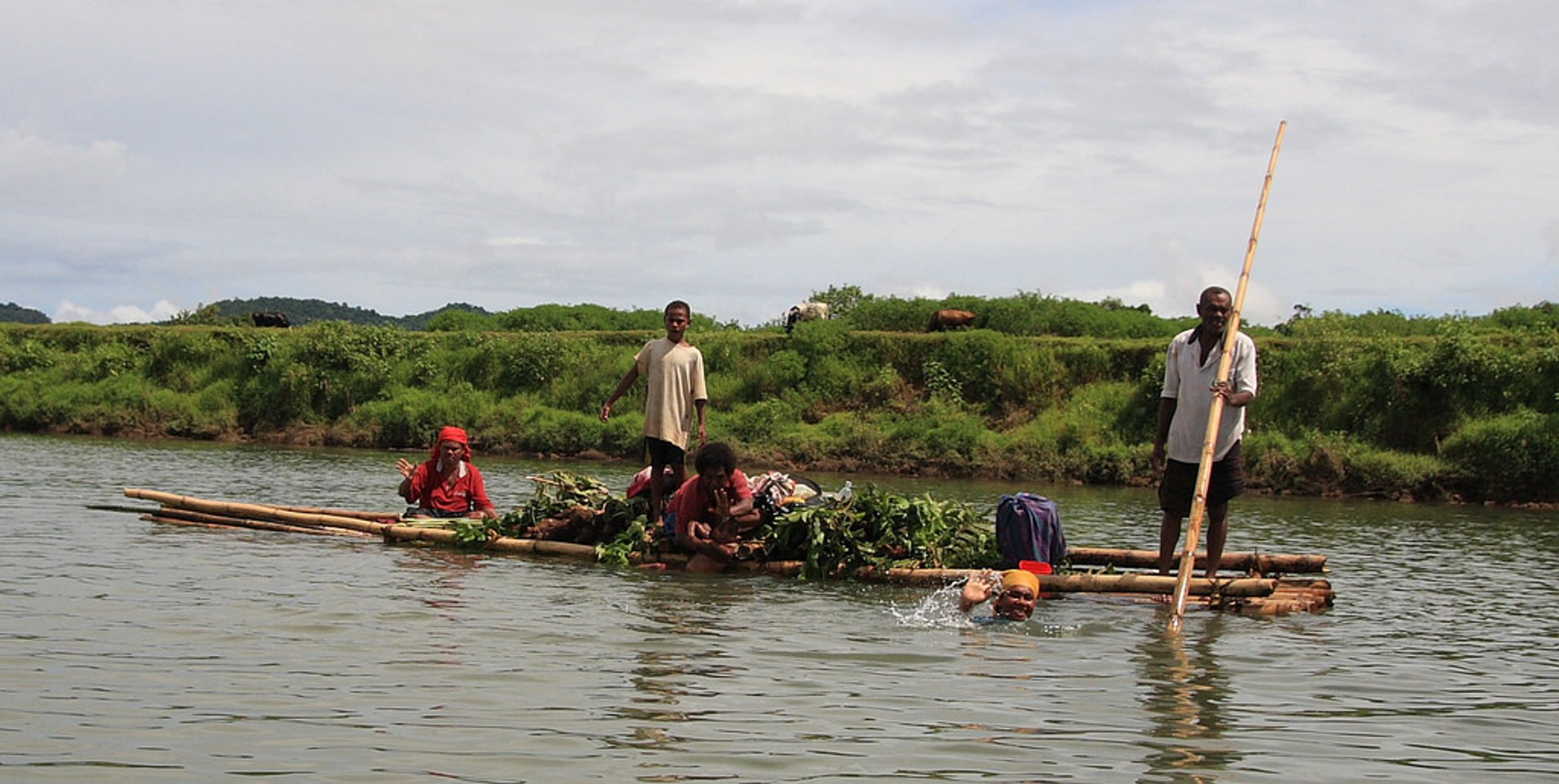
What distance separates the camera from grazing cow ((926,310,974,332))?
118ft

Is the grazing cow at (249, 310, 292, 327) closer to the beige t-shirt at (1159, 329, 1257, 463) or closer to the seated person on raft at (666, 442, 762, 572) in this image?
the seated person on raft at (666, 442, 762, 572)

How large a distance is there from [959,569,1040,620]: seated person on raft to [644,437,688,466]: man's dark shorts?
281 centimetres

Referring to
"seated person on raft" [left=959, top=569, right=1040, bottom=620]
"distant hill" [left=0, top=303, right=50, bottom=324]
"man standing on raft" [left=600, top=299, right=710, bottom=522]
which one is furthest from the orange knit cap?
"distant hill" [left=0, top=303, right=50, bottom=324]

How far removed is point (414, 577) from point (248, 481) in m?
11.3

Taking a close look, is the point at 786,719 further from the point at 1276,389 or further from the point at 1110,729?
the point at 1276,389

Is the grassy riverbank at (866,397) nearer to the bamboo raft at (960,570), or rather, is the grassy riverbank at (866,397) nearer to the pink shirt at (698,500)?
the bamboo raft at (960,570)

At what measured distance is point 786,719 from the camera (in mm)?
5766

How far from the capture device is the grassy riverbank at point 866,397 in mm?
24984

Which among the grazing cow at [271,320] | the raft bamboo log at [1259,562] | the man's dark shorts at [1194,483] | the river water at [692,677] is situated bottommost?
the river water at [692,677]

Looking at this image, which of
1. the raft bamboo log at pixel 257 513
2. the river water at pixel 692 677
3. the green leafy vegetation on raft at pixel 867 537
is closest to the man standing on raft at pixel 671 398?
the green leafy vegetation on raft at pixel 867 537

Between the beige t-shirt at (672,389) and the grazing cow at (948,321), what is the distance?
83.2 ft

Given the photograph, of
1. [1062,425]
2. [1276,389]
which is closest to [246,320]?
[1062,425]

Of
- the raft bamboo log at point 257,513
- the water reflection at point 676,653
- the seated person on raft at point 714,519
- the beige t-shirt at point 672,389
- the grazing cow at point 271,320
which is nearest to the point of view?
the water reflection at point 676,653

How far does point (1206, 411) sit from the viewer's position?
8.91m
